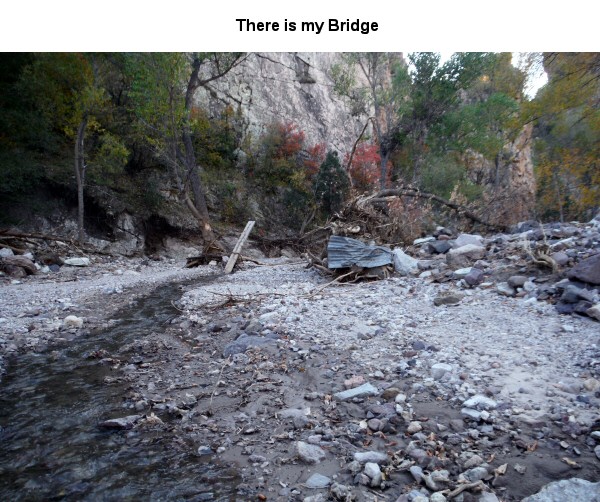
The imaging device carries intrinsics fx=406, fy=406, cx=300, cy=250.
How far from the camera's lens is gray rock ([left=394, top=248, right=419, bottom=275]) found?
22.6 feet

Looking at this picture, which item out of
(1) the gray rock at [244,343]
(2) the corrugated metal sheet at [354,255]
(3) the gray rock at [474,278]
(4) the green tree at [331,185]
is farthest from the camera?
(4) the green tree at [331,185]

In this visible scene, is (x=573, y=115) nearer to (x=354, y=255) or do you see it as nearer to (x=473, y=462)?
(x=354, y=255)

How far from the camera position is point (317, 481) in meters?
2.16

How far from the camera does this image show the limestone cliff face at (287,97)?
23422 millimetres

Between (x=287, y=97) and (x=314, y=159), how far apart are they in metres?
6.04

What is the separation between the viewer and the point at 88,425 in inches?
111

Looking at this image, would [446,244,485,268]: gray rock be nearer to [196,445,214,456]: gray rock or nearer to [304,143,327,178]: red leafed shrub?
[196,445,214,456]: gray rock

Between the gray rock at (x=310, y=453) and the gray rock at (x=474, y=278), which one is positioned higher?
the gray rock at (x=474, y=278)

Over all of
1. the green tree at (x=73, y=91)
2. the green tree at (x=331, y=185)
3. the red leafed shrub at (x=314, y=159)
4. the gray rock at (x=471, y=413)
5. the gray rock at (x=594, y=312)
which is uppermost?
the green tree at (x=73, y=91)

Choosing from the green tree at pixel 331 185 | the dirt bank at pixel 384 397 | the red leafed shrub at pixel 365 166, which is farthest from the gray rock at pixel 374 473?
the red leafed shrub at pixel 365 166

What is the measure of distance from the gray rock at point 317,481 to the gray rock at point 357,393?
82cm

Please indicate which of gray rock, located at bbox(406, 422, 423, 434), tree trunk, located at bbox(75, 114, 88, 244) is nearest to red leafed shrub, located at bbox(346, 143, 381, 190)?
tree trunk, located at bbox(75, 114, 88, 244)

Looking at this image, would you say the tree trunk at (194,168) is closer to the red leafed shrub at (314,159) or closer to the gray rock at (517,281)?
the red leafed shrub at (314,159)
